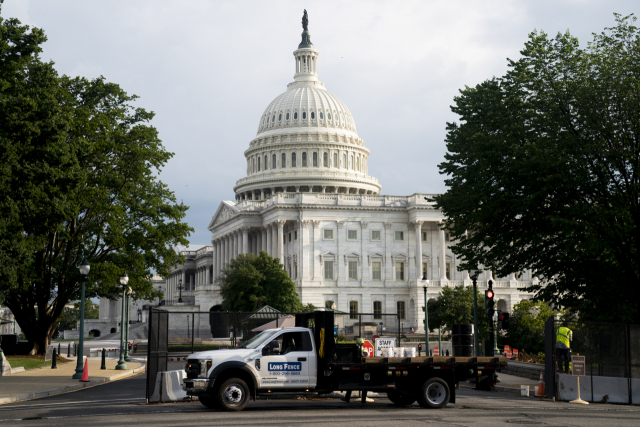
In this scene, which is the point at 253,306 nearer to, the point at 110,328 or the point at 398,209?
the point at 398,209

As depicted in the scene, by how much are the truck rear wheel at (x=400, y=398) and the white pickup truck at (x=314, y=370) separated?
6 cm

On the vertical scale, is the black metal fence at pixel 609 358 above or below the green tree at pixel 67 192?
below

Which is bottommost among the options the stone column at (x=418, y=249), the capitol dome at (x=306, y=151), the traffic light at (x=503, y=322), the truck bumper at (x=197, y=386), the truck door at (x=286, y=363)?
the truck bumper at (x=197, y=386)

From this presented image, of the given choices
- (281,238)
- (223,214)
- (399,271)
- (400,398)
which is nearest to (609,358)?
(400,398)

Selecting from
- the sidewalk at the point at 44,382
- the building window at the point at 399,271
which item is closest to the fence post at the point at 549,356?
the sidewalk at the point at 44,382

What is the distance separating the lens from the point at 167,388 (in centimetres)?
2352

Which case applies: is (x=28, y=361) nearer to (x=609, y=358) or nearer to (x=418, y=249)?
(x=609, y=358)

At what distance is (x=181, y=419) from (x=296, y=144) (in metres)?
124

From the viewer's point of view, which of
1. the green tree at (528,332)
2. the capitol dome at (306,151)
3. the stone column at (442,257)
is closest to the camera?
the green tree at (528,332)

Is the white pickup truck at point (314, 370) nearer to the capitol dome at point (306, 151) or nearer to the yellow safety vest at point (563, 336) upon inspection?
the yellow safety vest at point (563, 336)

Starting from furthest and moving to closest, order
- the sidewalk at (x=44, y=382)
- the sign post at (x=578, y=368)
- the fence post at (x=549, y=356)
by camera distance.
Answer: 1. the sidewalk at (x=44, y=382)
2. the fence post at (x=549, y=356)
3. the sign post at (x=578, y=368)

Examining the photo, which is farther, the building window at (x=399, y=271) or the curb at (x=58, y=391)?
the building window at (x=399, y=271)

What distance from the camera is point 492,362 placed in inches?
878

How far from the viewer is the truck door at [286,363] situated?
2097cm
